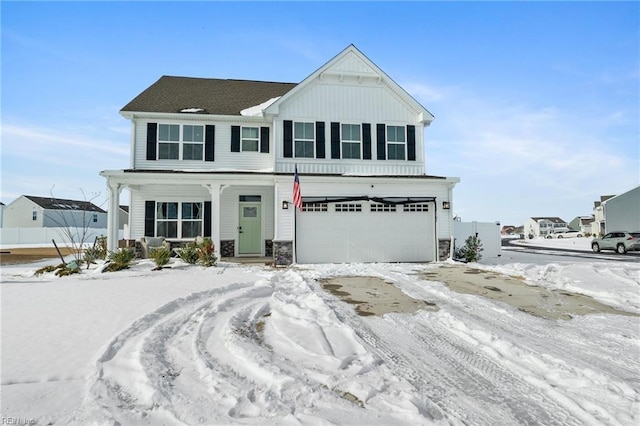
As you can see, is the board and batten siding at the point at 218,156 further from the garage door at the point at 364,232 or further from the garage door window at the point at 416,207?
the garage door window at the point at 416,207

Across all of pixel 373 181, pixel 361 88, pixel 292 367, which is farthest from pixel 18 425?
pixel 361 88

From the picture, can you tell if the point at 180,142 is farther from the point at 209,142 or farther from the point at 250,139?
the point at 250,139

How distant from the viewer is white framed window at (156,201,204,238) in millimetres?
13844

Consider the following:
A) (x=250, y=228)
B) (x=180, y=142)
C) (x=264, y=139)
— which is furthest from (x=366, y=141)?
(x=180, y=142)

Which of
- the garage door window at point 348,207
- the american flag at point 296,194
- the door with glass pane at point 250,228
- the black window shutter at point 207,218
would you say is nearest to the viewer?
the american flag at point 296,194

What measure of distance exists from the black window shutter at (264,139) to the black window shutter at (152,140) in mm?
4130

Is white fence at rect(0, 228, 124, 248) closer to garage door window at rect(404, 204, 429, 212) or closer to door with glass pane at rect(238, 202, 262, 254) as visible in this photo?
door with glass pane at rect(238, 202, 262, 254)

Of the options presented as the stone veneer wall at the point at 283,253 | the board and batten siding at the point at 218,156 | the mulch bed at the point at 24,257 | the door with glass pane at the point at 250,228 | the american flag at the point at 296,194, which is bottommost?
the mulch bed at the point at 24,257

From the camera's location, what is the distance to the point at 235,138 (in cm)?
1435

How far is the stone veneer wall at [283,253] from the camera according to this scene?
481 inches

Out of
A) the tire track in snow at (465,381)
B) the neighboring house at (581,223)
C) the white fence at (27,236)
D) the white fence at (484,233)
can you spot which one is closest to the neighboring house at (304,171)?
the white fence at (484,233)

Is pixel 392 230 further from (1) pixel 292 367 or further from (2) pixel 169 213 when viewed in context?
(1) pixel 292 367

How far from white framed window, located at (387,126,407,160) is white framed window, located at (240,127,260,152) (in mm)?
5466

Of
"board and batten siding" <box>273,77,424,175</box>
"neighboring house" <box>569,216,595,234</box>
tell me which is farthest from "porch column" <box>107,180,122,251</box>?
"neighboring house" <box>569,216,595,234</box>
